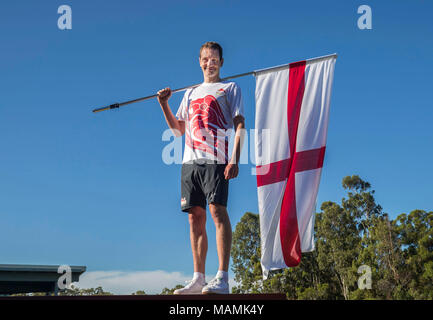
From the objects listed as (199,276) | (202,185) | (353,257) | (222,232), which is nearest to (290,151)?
(202,185)

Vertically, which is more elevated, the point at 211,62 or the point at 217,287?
the point at 211,62

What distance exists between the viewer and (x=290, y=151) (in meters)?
5.90

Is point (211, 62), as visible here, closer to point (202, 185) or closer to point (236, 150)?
point (236, 150)

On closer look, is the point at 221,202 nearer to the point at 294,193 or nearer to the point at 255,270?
the point at 294,193

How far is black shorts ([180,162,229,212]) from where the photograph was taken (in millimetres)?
5375

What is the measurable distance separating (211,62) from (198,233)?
238cm

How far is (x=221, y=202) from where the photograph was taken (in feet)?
17.5

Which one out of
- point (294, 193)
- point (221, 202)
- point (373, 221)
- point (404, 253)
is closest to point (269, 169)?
point (294, 193)

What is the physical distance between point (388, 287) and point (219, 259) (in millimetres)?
41804

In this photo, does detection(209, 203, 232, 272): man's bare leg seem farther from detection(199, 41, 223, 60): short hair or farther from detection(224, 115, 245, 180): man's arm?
detection(199, 41, 223, 60): short hair

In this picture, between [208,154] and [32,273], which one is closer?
[208,154]

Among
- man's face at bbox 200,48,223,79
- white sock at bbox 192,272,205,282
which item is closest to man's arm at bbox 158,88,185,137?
man's face at bbox 200,48,223,79

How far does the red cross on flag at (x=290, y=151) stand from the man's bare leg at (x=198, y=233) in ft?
2.52

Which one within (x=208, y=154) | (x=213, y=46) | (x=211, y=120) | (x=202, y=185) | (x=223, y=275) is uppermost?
(x=213, y=46)
